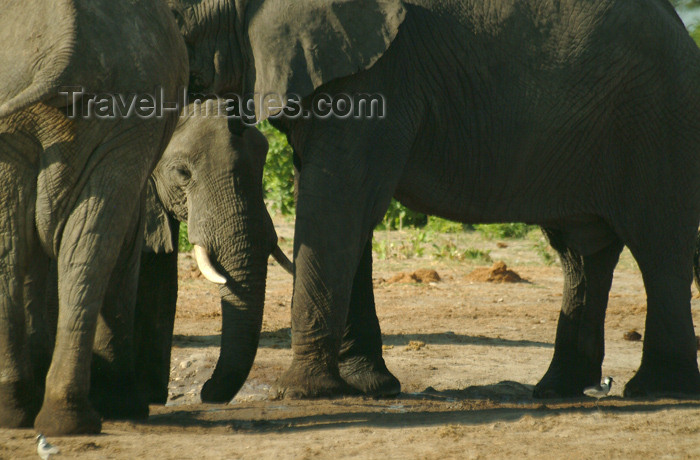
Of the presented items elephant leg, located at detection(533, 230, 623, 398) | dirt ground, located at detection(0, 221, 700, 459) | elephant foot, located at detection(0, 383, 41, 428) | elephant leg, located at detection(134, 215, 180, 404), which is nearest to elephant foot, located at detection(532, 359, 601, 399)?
elephant leg, located at detection(533, 230, 623, 398)

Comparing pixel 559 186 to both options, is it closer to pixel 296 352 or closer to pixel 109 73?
→ pixel 296 352

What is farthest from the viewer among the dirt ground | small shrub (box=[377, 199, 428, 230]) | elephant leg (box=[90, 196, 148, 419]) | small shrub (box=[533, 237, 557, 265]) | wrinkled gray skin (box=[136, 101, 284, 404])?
small shrub (box=[377, 199, 428, 230])

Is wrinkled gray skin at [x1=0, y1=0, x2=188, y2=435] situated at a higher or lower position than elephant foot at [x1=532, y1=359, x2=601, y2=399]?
higher

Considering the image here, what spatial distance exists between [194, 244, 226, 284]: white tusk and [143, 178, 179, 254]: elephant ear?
1.51ft

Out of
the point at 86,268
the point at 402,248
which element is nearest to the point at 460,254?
the point at 402,248

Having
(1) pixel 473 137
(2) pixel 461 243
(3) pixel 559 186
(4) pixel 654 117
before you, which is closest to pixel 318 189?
(1) pixel 473 137

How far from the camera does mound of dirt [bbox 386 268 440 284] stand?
39.2ft

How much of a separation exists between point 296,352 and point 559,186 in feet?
5.78

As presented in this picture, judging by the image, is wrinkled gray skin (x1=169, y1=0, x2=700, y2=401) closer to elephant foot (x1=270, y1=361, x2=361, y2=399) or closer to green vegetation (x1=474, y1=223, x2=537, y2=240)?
elephant foot (x1=270, y1=361, x2=361, y2=399)

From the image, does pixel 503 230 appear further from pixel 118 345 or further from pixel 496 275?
pixel 118 345

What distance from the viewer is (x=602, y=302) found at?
7.19m

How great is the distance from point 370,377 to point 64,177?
2683 mm

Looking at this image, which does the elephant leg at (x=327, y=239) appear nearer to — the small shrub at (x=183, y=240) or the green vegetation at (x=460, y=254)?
the small shrub at (x=183, y=240)

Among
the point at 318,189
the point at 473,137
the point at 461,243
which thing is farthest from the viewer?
the point at 461,243
